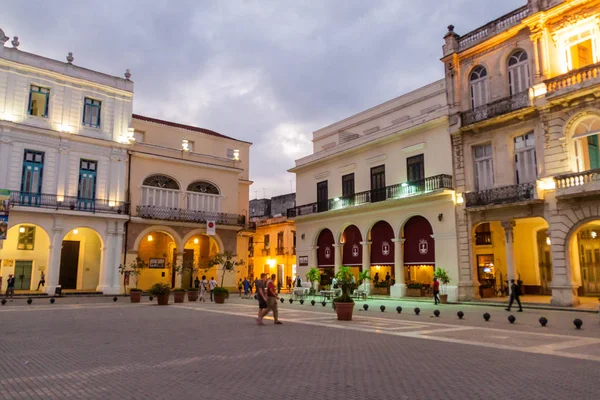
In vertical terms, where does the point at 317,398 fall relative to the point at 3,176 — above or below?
below

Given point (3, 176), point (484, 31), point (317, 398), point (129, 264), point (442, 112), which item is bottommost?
point (317, 398)

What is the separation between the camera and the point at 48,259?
29.2m

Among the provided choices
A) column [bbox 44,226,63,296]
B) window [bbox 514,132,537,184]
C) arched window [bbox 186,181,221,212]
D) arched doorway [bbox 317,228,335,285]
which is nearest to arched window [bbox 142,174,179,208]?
arched window [bbox 186,181,221,212]

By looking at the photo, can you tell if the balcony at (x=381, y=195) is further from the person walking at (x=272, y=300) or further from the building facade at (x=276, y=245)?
the person walking at (x=272, y=300)

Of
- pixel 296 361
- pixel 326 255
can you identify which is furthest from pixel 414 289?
pixel 296 361

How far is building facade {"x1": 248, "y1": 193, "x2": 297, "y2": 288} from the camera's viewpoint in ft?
145

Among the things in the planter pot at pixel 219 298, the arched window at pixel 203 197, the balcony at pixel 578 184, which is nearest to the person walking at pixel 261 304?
the planter pot at pixel 219 298

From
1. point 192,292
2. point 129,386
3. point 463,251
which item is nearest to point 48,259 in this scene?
point 192,292

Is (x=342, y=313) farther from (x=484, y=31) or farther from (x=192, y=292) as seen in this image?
(x=484, y=31)

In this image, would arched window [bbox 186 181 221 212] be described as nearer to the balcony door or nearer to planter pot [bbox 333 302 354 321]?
the balcony door

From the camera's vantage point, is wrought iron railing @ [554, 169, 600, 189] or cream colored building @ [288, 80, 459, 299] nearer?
wrought iron railing @ [554, 169, 600, 189]

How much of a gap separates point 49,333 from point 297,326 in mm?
6489

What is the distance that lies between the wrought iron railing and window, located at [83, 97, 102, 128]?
2861 centimetres

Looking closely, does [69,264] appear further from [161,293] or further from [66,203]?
[161,293]
